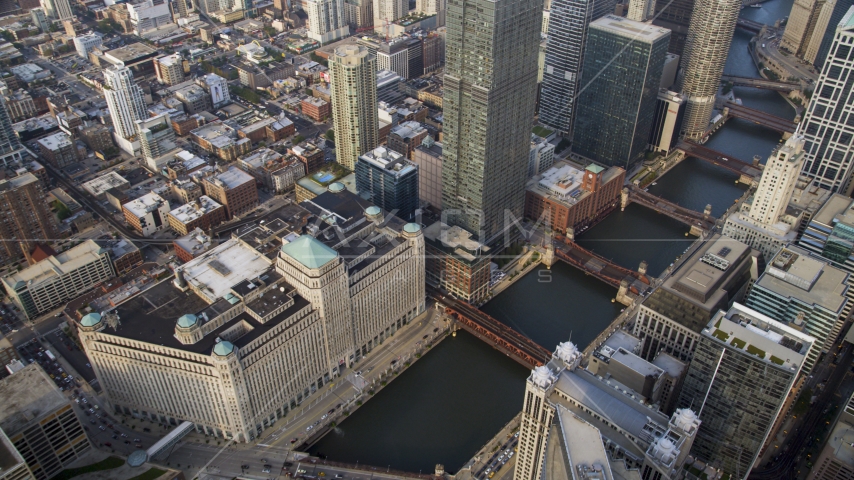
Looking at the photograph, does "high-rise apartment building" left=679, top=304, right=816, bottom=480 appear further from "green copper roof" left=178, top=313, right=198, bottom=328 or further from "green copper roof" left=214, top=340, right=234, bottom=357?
"green copper roof" left=178, top=313, right=198, bottom=328

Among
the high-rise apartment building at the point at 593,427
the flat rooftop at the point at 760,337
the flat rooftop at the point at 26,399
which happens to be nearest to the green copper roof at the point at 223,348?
the flat rooftop at the point at 26,399

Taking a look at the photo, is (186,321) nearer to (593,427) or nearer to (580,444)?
(580,444)

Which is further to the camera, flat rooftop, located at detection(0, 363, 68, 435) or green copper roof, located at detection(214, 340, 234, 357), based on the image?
green copper roof, located at detection(214, 340, 234, 357)

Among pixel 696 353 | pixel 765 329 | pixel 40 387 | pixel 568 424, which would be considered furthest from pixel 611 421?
pixel 40 387

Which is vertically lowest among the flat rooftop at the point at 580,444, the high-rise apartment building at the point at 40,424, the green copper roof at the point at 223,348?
the high-rise apartment building at the point at 40,424

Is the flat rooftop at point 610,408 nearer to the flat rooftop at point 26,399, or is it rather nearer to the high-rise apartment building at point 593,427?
the high-rise apartment building at point 593,427

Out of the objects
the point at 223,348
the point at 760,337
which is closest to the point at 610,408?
the point at 760,337

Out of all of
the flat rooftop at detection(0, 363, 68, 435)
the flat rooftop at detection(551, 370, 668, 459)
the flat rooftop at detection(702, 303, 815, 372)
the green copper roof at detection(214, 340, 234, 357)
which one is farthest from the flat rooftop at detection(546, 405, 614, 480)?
the flat rooftop at detection(0, 363, 68, 435)

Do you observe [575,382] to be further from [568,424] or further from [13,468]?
[13,468]
